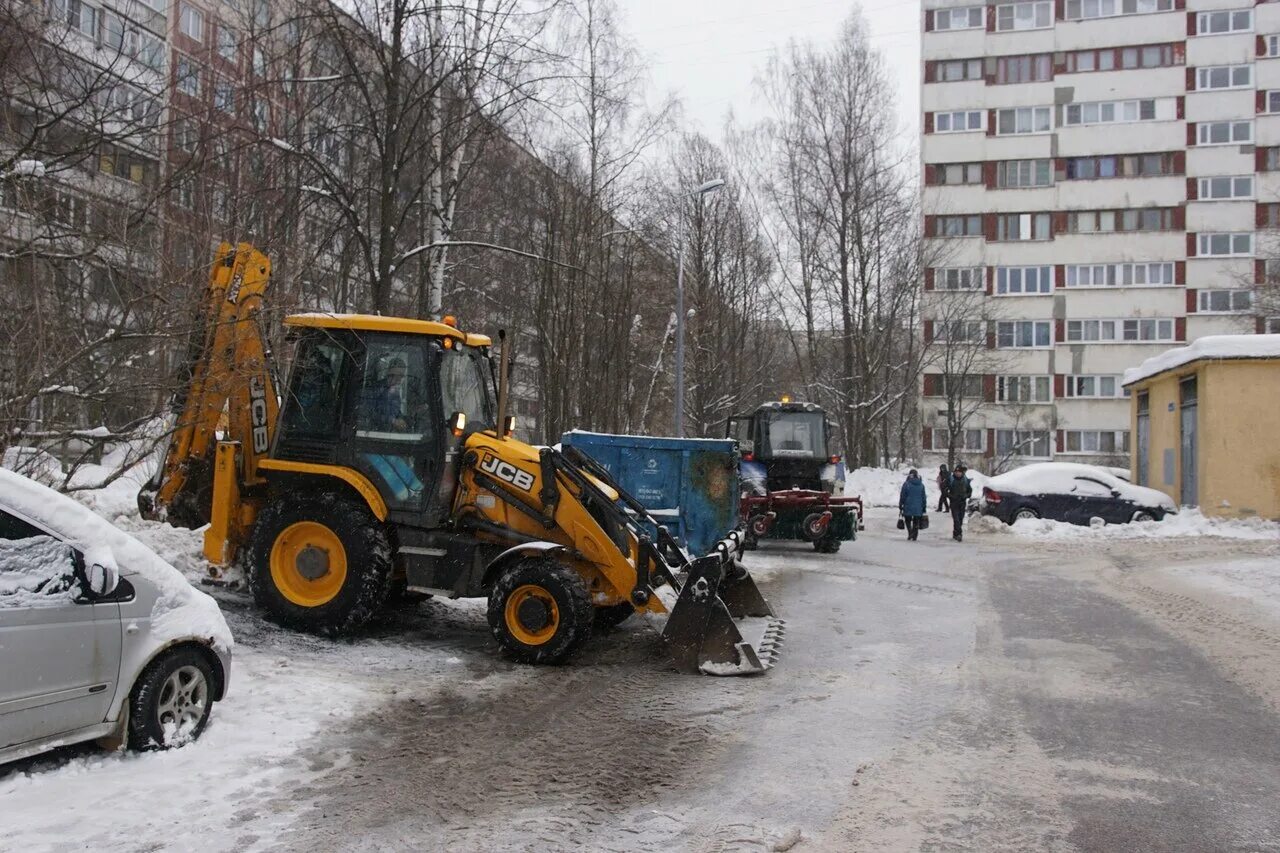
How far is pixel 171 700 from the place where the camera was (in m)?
5.64

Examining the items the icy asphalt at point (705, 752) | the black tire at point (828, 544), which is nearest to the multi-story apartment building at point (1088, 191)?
the black tire at point (828, 544)

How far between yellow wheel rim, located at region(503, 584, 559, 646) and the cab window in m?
3.63

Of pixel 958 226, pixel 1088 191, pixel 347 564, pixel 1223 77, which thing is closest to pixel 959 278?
pixel 958 226

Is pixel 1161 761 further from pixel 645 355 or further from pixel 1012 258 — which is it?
pixel 1012 258

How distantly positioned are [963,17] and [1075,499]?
119 feet

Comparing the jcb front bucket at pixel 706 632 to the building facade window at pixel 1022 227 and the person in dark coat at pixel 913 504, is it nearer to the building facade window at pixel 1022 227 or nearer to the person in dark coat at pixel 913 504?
the person in dark coat at pixel 913 504

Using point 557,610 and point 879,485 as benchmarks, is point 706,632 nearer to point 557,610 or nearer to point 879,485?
point 557,610

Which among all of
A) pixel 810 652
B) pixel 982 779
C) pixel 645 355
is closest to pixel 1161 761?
pixel 982 779

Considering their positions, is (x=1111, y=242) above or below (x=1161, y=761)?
above

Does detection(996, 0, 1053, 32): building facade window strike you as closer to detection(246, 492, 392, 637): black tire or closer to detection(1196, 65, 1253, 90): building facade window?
detection(1196, 65, 1253, 90): building facade window

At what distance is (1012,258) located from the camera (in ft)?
171

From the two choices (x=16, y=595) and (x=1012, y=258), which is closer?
(x=16, y=595)

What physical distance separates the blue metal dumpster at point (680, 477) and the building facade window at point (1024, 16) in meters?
46.1

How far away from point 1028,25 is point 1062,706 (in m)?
52.3
